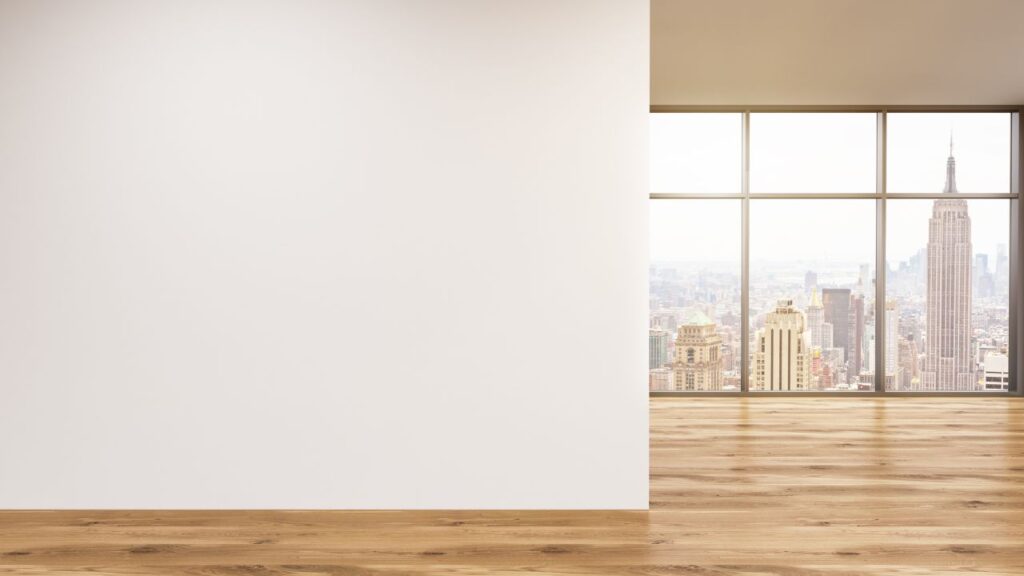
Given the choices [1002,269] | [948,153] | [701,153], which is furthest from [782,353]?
[948,153]

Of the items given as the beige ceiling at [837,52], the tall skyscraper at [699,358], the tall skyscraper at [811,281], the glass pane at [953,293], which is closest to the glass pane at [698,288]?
Answer: the tall skyscraper at [699,358]

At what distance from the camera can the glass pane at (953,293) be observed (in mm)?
6102

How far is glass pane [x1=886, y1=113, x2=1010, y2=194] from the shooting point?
6078mm

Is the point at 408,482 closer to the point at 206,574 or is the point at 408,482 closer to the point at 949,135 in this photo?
the point at 206,574

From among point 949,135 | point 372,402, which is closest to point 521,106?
point 372,402

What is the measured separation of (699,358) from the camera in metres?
6.13

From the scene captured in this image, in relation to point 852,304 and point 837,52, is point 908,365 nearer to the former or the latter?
point 852,304

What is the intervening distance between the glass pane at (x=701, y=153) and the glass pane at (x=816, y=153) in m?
0.17

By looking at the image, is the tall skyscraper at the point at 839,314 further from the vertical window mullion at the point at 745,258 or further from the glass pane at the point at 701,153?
the glass pane at the point at 701,153

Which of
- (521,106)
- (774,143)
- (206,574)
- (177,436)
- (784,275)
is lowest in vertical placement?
(206,574)

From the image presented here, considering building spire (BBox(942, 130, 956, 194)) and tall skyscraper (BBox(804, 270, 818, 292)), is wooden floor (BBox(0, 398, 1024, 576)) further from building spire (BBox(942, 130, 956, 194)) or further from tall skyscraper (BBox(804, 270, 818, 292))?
building spire (BBox(942, 130, 956, 194))

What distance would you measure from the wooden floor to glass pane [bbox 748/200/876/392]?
89.9 inches

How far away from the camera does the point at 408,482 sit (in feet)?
9.66

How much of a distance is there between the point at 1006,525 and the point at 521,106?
7.73 feet
